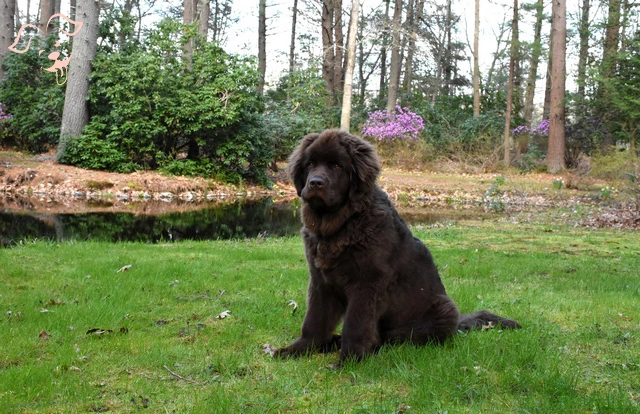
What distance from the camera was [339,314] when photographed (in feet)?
14.3

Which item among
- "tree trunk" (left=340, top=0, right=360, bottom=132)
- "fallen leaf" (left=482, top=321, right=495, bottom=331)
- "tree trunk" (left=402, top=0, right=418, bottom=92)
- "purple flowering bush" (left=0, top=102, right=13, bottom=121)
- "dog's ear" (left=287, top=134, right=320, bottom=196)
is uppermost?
"tree trunk" (left=402, top=0, right=418, bottom=92)

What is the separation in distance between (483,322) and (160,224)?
413 inches

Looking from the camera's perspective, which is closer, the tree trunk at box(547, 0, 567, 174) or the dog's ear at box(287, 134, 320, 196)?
the dog's ear at box(287, 134, 320, 196)

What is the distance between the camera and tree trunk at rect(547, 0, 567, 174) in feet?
81.5

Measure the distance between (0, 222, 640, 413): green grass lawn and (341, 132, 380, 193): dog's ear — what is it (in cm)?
122

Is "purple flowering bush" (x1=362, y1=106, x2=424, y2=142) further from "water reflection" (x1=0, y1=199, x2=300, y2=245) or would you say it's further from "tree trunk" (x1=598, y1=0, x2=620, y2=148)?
"water reflection" (x1=0, y1=199, x2=300, y2=245)

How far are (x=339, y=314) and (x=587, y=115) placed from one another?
27054mm

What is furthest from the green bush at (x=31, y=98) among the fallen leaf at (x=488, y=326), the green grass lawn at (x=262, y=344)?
the fallen leaf at (x=488, y=326)

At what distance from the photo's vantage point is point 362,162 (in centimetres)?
419

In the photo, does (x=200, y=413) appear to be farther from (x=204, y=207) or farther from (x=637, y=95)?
(x=637, y=95)

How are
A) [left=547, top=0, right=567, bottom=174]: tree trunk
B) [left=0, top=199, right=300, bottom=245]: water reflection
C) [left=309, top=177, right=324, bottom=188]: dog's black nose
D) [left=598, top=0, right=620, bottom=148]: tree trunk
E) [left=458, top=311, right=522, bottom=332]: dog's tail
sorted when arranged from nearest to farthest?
[left=309, top=177, right=324, bottom=188]: dog's black nose → [left=458, top=311, right=522, bottom=332]: dog's tail → [left=0, top=199, right=300, bottom=245]: water reflection → [left=598, top=0, right=620, bottom=148]: tree trunk → [left=547, top=0, right=567, bottom=174]: tree trunk

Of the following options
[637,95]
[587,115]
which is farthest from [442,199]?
[587,115]

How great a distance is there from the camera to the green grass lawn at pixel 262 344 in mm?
3297

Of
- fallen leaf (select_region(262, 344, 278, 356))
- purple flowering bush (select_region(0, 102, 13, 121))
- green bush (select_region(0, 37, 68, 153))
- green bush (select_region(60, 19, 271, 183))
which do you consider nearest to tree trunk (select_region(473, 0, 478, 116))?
green bush (select_region(60, 19, 271, 183))
